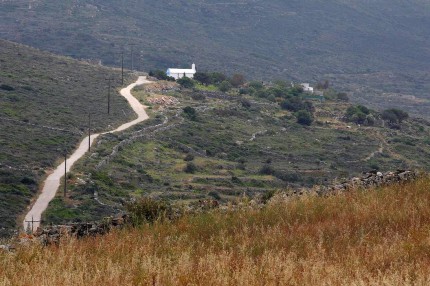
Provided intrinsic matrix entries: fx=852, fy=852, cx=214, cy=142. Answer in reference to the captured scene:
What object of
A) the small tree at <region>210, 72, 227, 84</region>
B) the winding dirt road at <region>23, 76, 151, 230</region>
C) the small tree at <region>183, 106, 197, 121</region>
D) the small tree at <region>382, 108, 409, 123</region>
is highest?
the winding dirt road at <region>23, 76, 151, 230</region>

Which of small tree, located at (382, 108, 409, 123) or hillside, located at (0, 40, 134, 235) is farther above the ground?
hillside, located at (0, 40, 134, 235)

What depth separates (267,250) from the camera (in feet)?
36.2

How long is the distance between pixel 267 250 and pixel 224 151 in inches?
2060

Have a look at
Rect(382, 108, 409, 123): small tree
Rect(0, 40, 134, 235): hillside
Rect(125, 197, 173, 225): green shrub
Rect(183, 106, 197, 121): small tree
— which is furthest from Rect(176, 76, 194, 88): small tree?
Rect(125, 197, 173, 225): green shrub

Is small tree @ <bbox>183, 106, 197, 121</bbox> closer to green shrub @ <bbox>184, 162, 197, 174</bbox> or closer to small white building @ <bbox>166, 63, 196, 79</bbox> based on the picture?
green shrub @ <bbox>184, 162, 197, 174</bbox>

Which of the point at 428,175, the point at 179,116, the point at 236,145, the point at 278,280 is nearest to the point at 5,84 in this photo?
the point at 179,116

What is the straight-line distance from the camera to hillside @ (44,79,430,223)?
4088 cm

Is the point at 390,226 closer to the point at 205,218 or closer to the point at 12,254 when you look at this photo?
the point at 205,218

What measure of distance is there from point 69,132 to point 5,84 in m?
16.7

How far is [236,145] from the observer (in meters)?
66.1

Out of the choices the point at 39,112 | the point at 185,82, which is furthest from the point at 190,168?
the point at 185,82

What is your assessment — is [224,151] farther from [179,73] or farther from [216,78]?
[179,73]

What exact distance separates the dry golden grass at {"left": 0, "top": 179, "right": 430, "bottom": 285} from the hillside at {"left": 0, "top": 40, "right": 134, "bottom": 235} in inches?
658

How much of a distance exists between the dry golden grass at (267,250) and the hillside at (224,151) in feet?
49.4
